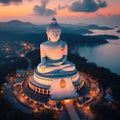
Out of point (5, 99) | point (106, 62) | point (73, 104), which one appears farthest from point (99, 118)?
point (106, 62)

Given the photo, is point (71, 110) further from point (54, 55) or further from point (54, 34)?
point (54, 34)

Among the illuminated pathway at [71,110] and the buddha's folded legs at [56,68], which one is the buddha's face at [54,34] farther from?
the illuminated pathway at [71,110]

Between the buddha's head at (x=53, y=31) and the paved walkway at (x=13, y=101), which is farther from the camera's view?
the buddha's head at (x=53, y=31)

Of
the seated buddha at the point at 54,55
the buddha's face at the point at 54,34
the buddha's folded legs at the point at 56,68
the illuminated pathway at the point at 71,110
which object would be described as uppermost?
the buddha's face at the point at 54,34

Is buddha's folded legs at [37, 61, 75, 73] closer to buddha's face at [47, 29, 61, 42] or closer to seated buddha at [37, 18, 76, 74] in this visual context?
seated buddha at [37, 18, 76, 74]

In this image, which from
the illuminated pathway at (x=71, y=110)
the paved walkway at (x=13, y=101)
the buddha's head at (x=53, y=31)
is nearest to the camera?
the illuminated pathway at (x=71, y=110)

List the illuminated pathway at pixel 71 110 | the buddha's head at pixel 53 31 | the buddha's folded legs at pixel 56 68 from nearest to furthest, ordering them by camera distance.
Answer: the illuminated pathway at pixel 71 110 < the buddha's folded legs at pixel 56 68 < the buddha's head at pixel 53 31

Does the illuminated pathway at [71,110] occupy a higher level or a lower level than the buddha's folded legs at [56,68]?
lower

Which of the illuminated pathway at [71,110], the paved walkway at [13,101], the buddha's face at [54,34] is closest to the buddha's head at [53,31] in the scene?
A: the buddha's face at [54,34]
